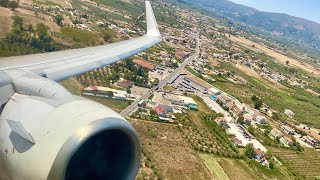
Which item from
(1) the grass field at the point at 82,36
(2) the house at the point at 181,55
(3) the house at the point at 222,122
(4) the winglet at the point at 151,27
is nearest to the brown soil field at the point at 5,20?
(1) the grass field at the point at 82,36

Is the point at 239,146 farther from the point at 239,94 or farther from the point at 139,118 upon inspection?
the point at 239,94

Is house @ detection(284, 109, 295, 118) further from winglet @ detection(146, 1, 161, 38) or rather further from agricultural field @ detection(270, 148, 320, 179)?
winglet @ detection(146, 1, 161, 38)

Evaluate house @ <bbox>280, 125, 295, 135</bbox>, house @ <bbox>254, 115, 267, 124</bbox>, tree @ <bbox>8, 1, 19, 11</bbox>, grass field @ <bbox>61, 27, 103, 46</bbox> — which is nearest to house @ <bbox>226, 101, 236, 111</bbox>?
house @ <bbox>254, 115, 267, 124</bbox>

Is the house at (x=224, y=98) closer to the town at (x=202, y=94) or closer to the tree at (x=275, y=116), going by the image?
the town at (x=202, y=94)

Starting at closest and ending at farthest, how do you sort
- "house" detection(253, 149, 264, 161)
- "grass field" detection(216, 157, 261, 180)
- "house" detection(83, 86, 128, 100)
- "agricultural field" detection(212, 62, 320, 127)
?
"grass field" detection(216, 157, 261, 180), "house" detection(253, 149, 264, 161), "house" detection(83, 86, 128, 100), "agricultural field" detection(212, 62, 320, 127)

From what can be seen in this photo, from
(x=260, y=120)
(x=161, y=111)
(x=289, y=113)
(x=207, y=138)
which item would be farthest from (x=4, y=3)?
(x=289, y=113)

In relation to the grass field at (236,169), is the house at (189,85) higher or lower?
lower
